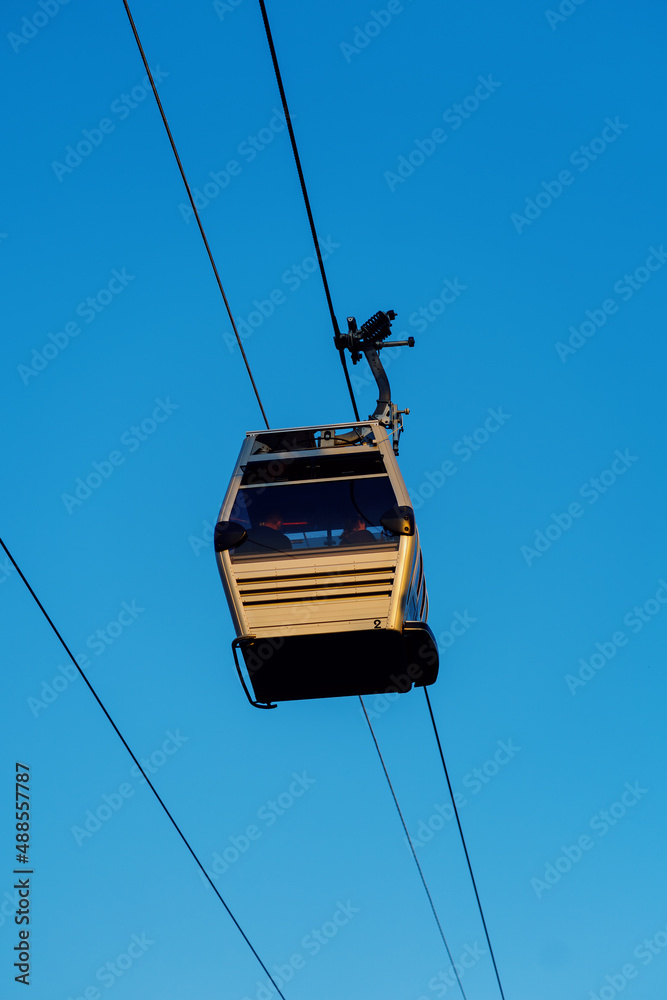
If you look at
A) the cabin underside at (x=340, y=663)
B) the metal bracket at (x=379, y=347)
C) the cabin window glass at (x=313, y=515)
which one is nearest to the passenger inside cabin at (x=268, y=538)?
the cabin window glass at (x=313, y=515)

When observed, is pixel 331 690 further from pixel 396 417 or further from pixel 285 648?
pixel 396 417

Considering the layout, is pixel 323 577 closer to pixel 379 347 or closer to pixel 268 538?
pixel 268 538

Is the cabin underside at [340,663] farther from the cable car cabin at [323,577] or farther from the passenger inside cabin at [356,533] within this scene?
the passenger inside cabin at [356,533]

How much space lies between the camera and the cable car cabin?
8.68m

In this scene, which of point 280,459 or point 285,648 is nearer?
point 285,648

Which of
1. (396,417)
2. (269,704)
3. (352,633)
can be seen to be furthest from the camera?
(396,417)

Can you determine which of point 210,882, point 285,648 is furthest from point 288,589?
point 210,882

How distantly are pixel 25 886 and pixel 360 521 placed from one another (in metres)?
11.4

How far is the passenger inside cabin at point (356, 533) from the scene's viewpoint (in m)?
9.06

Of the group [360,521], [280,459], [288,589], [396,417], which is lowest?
[288,589]

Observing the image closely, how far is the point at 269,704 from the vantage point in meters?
9.21

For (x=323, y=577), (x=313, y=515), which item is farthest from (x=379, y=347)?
(x=323, y=577)

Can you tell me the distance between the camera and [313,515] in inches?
372

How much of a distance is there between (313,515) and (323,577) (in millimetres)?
849
